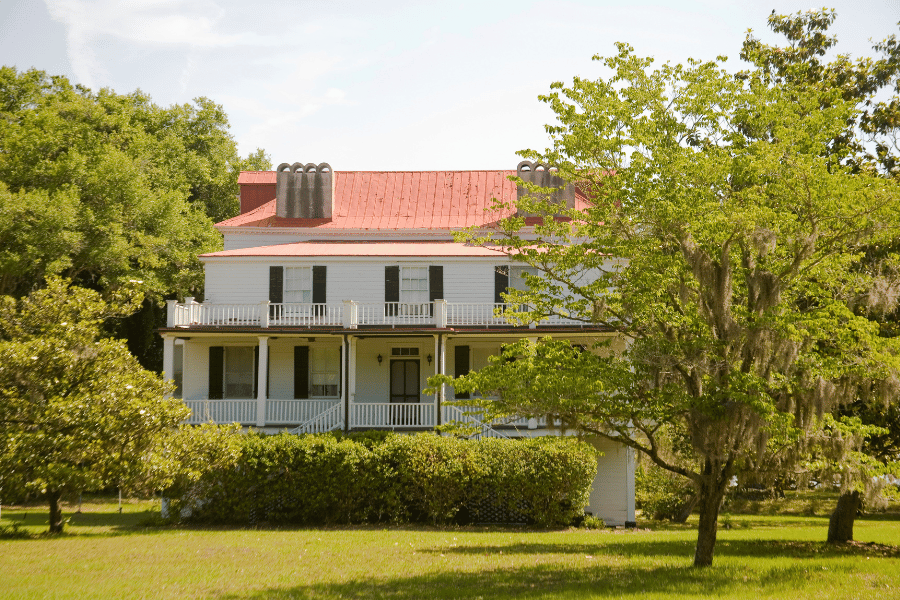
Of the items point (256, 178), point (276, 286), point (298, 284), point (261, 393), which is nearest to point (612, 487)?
point (261, 393)

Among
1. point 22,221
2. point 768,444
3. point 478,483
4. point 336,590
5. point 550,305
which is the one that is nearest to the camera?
point 336,590

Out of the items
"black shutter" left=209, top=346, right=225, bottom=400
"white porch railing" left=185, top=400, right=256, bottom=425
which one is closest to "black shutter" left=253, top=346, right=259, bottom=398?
"black shutter" left=209, top=346, right=225, bottom=400

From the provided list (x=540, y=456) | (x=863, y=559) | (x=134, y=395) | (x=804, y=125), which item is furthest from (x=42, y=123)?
(x=863, y=559)

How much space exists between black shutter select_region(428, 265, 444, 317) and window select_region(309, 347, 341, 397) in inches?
137

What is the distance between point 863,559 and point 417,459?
9.97 meters

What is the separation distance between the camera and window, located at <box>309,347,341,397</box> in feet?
85.5

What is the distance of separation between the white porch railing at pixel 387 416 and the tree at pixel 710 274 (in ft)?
33.2

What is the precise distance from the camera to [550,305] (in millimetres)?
13555

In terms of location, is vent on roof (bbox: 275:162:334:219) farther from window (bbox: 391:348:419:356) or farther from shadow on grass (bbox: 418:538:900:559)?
shadow on grass (bbox: 418:538:900:559)

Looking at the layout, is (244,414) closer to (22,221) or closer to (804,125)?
(22,221)

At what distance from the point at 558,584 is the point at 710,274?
16.3 feet

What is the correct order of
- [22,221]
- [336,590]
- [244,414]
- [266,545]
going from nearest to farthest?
[336,590] < [266,545] < [244,414] < [22,221]

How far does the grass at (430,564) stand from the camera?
11.2m

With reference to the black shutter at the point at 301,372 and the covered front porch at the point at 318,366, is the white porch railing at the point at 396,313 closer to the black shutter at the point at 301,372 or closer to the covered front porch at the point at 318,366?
the covered front porch at the point at 318,366
